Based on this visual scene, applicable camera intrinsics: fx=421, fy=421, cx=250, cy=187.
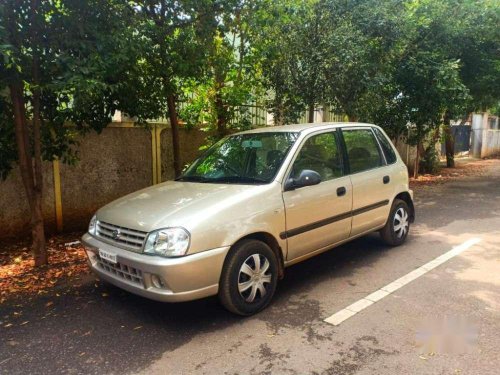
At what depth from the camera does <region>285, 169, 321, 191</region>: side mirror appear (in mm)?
3945

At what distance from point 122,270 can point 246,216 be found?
3.73 ft

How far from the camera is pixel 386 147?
217 inches

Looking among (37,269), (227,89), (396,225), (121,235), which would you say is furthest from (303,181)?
(227,89)

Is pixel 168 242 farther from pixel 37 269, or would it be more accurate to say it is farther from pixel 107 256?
pixel 37 269

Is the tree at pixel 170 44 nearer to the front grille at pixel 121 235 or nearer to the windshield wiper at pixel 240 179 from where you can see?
the windshield wiper at pixel 240 179

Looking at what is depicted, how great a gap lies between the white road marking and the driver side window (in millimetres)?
1255

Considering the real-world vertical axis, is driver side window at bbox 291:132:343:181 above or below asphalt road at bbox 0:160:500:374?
above

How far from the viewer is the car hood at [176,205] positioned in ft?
11.1

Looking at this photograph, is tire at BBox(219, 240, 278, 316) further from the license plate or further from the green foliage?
the green foliage

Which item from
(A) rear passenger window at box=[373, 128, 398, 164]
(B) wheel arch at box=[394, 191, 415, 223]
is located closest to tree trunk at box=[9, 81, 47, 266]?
(A) rear passenger window at box=[373, 128, 398, 164]

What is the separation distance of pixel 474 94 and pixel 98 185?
11741 millimetres

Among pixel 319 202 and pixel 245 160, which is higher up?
pixel 245 160

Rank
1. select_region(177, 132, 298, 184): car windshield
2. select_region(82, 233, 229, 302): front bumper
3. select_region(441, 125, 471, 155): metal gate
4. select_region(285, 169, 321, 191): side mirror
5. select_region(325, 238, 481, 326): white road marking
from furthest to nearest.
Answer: select_region(441, 125, 471, 155): metal gate → select_region(177, 132, 298, 184): car windshield → select_region(285, 169, 321, 191): side mirror → select_region(325, 238, 481, 326): white road marking → select_region(82, 233, 229, 302): front bumper

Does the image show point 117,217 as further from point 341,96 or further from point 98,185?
point 341,96
